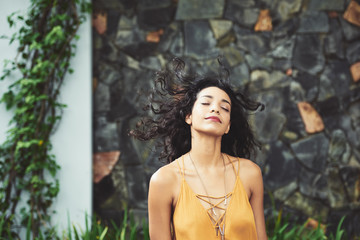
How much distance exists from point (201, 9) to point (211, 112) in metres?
2.09

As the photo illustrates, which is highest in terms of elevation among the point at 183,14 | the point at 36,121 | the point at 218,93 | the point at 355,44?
the point at 183,14

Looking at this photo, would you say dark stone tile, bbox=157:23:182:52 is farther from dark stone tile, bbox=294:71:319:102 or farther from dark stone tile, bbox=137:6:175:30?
dark stone tile, bbox=294:71:319:102

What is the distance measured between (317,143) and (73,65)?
Result: 91.1 inches

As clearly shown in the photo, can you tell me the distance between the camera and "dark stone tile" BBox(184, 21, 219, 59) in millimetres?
3408

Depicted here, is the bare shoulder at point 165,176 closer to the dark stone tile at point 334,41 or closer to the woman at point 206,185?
the woman at point 206,185

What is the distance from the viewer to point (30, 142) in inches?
118

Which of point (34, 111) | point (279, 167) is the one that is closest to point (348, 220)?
point (279, 167)

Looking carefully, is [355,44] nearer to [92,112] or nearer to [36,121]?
[92,112]

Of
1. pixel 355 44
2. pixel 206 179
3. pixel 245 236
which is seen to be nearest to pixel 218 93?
pixel 206 179

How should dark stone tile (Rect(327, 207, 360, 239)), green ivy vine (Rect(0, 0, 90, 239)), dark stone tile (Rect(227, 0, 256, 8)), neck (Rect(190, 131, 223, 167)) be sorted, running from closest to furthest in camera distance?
neck (Rect(190, 131, 223, 167))
green ivy vine (Rect(0, 0, 90, 239))
dark stone tile (Rect(327, 207, 360, 239))
dark stone tile (Rect(227, 0, 256, 8))

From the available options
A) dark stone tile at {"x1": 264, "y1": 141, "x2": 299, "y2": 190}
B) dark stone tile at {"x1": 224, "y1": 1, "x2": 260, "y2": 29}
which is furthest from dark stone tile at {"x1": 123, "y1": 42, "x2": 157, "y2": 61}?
dark stone tile at {"x1": 264, "y1": 141, "x2": 299, "y2": 190}

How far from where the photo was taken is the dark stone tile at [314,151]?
335 cm

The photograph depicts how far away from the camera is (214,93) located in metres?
1.66

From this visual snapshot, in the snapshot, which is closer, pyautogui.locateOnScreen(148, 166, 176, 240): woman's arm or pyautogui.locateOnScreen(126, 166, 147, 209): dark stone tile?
pyautogui.locateOnScreen(148, 166, 176, 240): woman's arm
